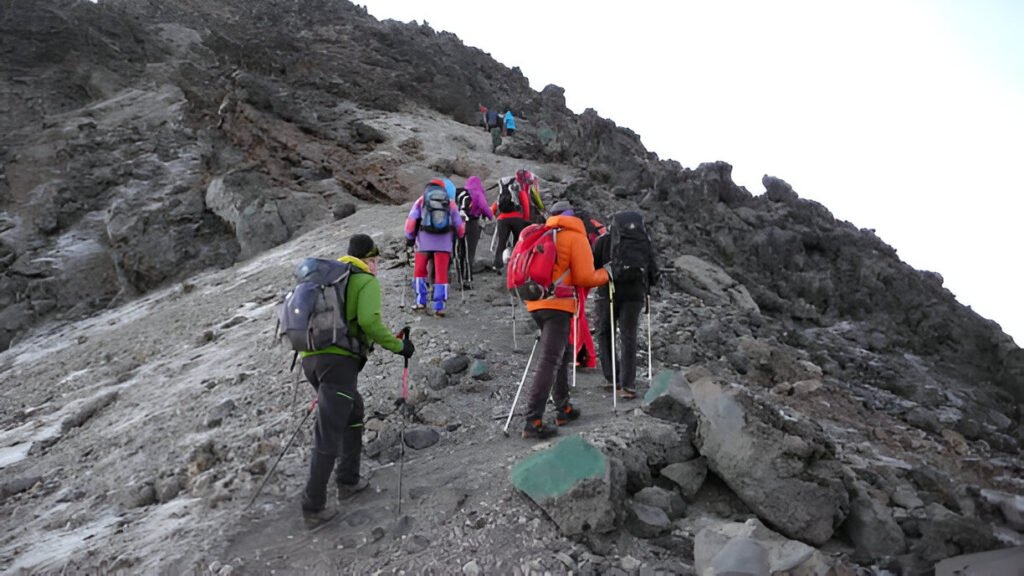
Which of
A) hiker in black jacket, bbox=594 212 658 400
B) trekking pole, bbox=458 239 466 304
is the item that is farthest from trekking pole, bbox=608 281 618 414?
trekking pole, bbox=458 239 466 304

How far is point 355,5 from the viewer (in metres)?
43.9

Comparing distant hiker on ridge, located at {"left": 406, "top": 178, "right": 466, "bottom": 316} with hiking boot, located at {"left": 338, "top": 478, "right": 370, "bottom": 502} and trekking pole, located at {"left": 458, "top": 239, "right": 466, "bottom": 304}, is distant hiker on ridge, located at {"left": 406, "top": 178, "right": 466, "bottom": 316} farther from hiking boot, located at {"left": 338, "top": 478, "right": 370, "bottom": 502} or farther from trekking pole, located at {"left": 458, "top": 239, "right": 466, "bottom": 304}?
hiking boot, located at {"left": 338, "top": 478, "right": 370, "bottom": 502}

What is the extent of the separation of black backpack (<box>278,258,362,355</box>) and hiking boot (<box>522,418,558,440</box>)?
2028 mm

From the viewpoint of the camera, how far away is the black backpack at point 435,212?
970 centimetres

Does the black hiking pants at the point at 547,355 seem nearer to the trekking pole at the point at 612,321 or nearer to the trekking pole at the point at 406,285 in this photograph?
the trekking pole at the point at 612,321

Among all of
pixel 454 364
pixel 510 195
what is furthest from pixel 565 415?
pixel 510 195

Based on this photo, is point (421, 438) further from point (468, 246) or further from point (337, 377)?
point (468, 246)

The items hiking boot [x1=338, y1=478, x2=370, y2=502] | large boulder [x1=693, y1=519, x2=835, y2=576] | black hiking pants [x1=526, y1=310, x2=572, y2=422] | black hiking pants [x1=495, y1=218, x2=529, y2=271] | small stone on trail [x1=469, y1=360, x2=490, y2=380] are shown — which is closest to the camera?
large boulder [x1=693, y1=519, x2=835, y2=576]

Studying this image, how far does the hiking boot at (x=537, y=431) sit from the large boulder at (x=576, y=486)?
1.14m

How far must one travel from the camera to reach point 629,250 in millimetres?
7320

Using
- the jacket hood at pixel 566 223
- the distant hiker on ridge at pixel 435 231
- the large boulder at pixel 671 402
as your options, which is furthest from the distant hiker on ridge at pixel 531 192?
the large boulder at pixel 671 402

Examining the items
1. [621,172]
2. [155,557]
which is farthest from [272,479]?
[621,172]

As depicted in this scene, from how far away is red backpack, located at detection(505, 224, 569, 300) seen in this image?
5898 millimetres

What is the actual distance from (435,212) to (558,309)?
436 centimetres
